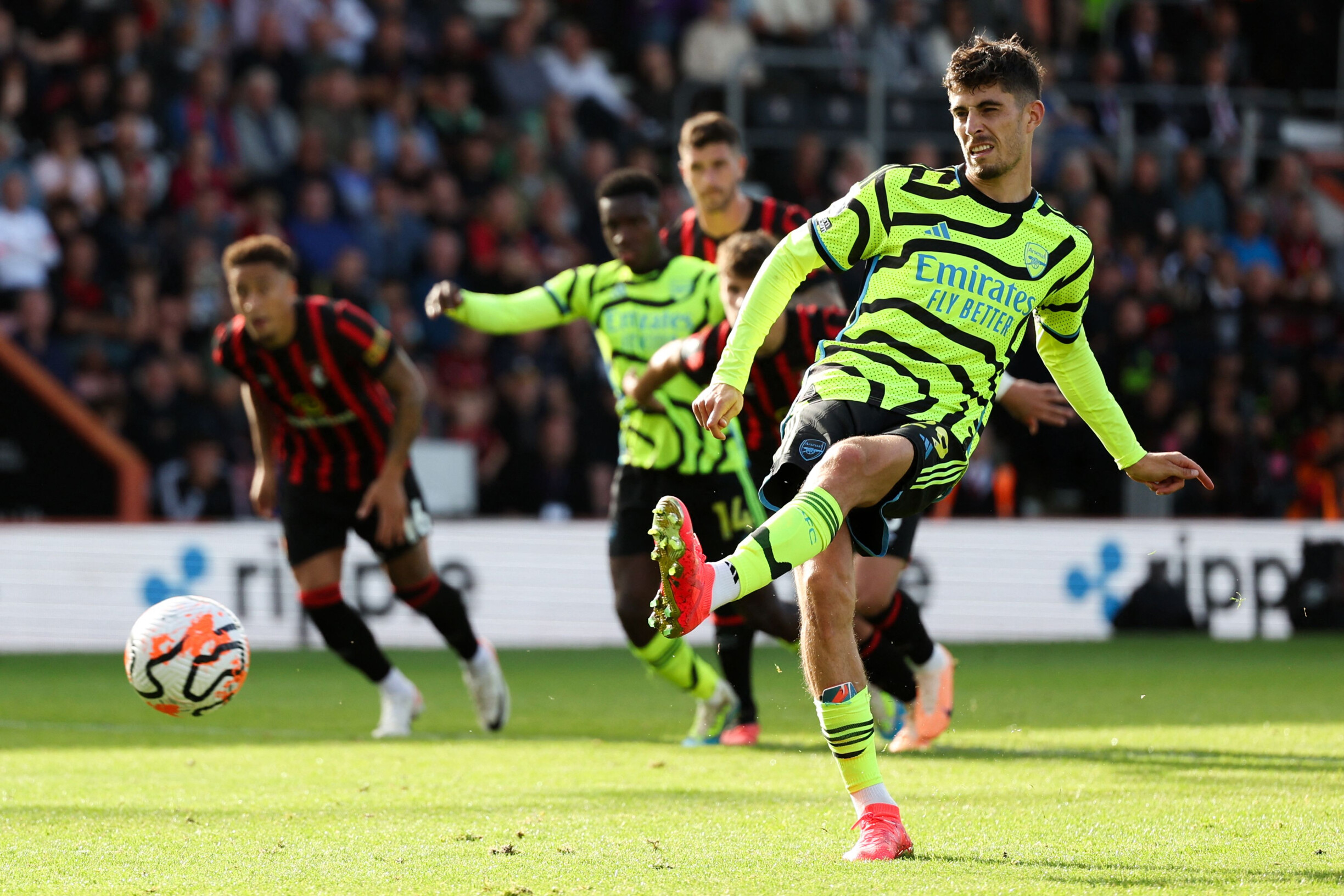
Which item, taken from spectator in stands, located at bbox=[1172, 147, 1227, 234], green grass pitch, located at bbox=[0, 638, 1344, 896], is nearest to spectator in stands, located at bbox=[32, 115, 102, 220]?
green grass pitch, located at bbox=[0, 638, 1344, 896]

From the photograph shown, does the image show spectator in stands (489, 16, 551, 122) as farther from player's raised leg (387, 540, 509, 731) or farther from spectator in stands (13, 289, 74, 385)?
player's raised leg (387, 540, 509, 731)

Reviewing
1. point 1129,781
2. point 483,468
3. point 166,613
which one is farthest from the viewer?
point 483,468

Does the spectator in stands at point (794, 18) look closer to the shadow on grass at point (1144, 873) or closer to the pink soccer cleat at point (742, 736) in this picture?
the pink soccer cleat at point (742, 736)

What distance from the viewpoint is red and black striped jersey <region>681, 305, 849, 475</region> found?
700cm

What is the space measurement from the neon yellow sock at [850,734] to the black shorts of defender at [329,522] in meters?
3.71

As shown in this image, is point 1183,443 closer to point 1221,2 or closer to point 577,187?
point 577,187

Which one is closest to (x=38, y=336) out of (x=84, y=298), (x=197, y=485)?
(x=84, y=298)

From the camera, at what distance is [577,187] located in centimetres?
1614

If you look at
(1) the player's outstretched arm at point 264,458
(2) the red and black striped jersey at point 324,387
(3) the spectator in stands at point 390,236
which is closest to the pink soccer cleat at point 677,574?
(2) the red and black striped jersey at point 324,387

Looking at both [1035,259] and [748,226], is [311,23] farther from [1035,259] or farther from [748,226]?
[1035,259]

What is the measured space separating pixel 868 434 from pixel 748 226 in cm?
332

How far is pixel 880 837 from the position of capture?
4547 mm

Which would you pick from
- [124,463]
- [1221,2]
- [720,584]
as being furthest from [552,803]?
[1221,2]

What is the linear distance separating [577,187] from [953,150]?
12.8 feet
